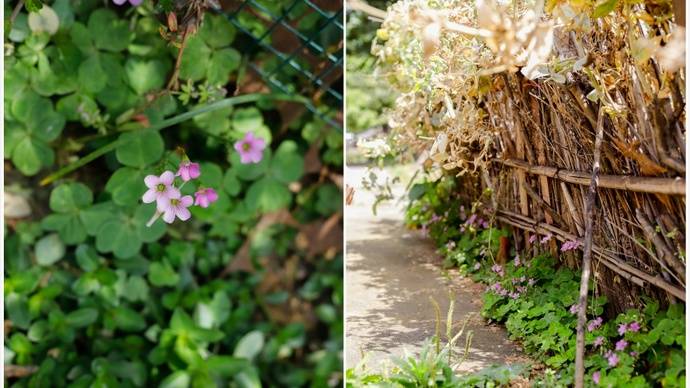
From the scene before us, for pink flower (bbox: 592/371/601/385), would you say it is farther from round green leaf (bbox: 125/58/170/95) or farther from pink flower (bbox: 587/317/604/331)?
round green leaf (bbox: 125/58/170/95)

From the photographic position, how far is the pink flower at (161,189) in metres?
1.48

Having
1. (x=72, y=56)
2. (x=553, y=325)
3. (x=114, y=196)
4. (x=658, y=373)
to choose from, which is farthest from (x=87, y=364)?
(x=658, y=373)

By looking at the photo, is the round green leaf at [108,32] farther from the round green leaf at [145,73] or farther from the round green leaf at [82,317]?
the round green leaf at [82,317]

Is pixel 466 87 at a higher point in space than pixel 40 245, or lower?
higher

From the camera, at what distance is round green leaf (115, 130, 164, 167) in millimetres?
1790

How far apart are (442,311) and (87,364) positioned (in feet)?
3.02

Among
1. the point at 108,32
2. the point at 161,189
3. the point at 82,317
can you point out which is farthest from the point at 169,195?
the point at 108,32

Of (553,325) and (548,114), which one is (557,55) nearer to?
(548,114)

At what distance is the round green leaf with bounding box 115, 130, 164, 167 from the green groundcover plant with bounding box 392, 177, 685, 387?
0.92 m

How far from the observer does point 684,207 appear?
4.73 ft

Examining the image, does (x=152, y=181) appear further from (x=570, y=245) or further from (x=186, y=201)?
(x=570, y=245)

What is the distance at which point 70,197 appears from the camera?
5.95 feet

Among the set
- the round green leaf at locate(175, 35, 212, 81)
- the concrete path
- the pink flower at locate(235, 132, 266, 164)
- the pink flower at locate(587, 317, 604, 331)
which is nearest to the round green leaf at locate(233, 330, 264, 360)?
the concrete path

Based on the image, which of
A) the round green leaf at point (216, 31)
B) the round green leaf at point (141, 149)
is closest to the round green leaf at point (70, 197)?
the round green leaf at point (141, 149)
